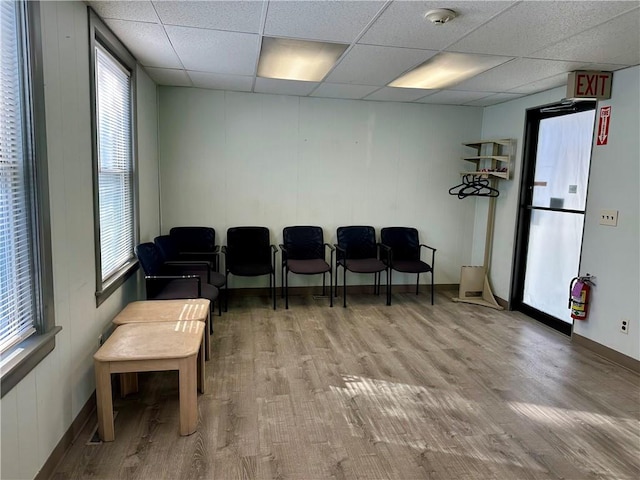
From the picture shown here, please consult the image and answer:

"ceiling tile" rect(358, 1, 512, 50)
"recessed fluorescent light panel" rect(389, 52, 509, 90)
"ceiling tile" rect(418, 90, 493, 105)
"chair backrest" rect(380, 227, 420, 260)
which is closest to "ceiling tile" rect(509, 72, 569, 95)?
"ceiling tile" rect(418, 90, 493, 105)

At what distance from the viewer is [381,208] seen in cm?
526

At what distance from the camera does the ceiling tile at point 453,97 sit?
449cm

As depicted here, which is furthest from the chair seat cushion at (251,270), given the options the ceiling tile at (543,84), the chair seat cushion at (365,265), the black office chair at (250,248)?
the ceiling tile at (543,84)

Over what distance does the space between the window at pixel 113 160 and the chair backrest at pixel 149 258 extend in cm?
10

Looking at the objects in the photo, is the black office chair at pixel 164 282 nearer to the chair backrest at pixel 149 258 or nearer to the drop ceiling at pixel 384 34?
the chair backrest at pixel 149 258

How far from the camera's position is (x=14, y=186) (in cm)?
171

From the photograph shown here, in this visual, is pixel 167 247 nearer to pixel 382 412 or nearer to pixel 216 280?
pixel 216 280

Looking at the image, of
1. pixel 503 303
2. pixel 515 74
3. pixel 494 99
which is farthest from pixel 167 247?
pixel 494 99

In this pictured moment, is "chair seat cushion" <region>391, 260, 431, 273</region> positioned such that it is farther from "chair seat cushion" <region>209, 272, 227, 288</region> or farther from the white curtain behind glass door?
"chair seat cushion" <region>209, 272, 227, 288</region>

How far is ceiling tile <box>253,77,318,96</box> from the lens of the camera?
13.6ft

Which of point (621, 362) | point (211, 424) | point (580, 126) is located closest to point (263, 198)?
point (211, 424)

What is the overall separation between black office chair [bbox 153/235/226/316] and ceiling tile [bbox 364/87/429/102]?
2.54m

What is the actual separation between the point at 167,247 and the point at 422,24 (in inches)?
120

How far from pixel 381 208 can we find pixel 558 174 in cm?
197
